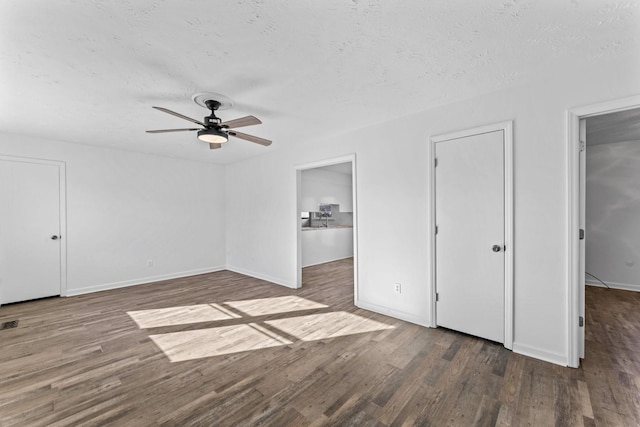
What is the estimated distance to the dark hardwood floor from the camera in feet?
5.81

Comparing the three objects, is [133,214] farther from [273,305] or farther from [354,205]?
[354,205]

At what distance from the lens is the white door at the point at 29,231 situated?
3965 millimetres

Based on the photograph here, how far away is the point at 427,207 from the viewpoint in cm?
307

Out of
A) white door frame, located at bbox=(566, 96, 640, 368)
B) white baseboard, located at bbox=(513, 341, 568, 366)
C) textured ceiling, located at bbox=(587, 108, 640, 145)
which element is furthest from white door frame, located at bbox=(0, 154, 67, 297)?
textured ceiling, located at bbox=(587, 108, 640, 145)

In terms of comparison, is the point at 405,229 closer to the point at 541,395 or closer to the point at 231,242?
the point at 541,395

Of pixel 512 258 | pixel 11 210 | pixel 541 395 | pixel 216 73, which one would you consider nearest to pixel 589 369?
pixel 541 395

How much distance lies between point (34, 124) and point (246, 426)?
4.51 meters

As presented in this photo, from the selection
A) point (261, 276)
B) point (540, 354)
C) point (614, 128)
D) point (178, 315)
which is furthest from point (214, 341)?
point (614, 128)

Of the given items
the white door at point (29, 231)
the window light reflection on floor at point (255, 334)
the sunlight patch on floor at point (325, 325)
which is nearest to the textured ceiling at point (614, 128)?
the sunlight patch on floor at point (325, 325)

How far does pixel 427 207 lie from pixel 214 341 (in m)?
2.70

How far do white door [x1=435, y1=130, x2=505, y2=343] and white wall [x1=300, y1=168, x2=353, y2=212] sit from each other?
14.0ft

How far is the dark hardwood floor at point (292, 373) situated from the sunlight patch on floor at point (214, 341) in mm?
18

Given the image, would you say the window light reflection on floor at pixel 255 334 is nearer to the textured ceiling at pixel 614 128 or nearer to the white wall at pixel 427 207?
the white wall at pixel 427 207

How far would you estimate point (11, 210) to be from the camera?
13.1ft
